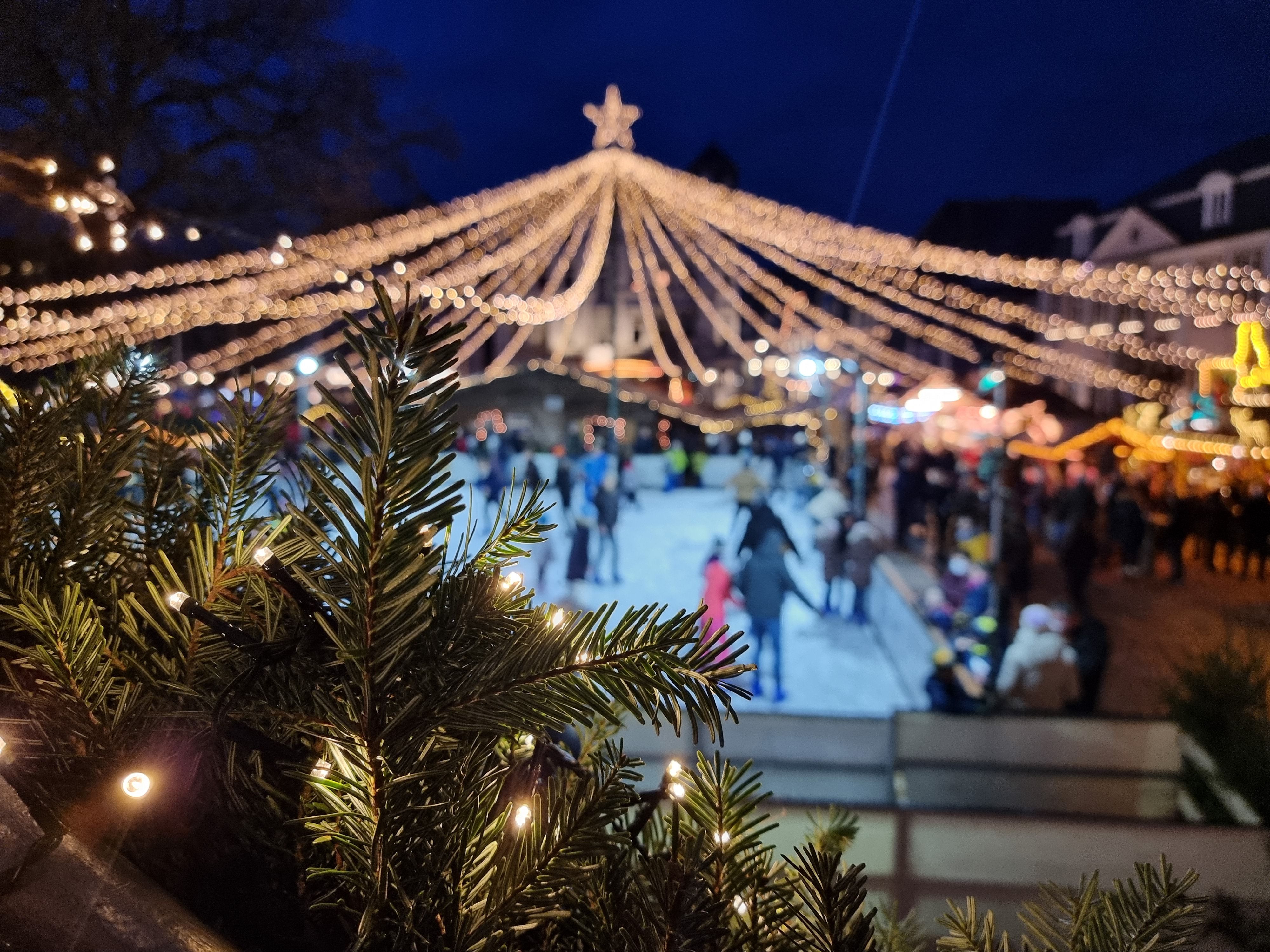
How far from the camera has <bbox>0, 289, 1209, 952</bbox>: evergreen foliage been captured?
0.54 meters

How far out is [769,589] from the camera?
236 inches

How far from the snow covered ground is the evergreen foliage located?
2.61 meters

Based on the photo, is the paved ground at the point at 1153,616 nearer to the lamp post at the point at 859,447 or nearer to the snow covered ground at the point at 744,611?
the snow covered ground at the point at 744,611

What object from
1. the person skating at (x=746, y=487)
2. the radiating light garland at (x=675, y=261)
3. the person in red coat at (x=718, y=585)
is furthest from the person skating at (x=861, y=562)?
the radiating light garland at (x=675, y=261)

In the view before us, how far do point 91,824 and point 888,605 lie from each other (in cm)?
751

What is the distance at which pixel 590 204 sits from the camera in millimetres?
17953

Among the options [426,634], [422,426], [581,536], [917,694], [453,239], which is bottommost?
[917,694]

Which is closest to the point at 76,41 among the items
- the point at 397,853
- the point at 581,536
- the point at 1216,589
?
the point at 397,853

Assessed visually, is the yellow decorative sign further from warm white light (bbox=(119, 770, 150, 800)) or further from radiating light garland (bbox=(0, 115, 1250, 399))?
warm white light (bbox=(119, 770, 150, 800))

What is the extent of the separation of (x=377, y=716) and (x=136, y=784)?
226 millimetres

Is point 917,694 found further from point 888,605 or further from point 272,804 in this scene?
point 272,804

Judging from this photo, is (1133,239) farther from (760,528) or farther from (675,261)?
(760,528)

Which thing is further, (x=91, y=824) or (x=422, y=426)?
(x=91, y=824)

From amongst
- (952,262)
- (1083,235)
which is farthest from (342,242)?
(1083,235)
